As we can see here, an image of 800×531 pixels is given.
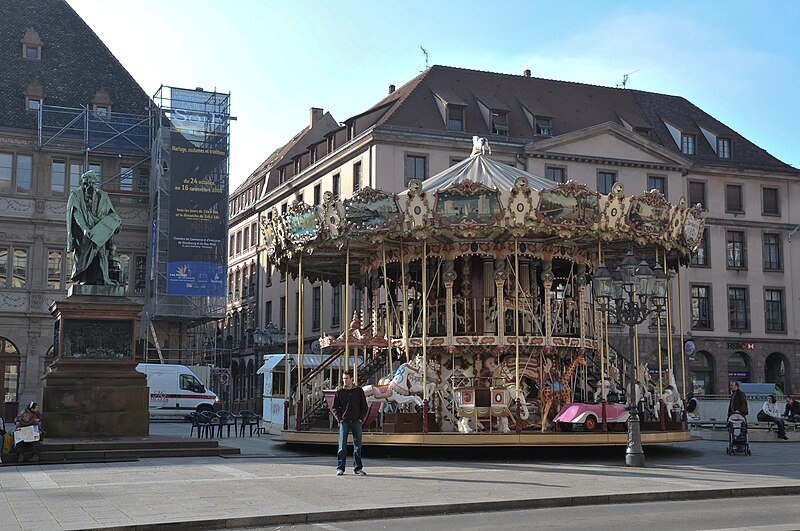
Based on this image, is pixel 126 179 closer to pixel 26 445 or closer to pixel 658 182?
pixel 658 182

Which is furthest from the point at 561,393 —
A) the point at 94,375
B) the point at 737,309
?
the point at 737,309

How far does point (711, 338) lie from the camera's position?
5862 centimetres

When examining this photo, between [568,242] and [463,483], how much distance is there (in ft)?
33.4

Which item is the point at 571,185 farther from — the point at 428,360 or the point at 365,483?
the point at 365,483

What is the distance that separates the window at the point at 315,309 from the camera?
60438mm

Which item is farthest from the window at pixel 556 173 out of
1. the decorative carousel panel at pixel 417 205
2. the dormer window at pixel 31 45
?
the decorative carousel panel at pixel 417 205

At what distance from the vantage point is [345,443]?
686 inches

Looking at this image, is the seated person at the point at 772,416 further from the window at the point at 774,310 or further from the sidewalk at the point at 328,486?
the window at the point at 774,310

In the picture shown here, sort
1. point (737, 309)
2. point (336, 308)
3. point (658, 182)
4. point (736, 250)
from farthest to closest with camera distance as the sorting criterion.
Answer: point (736, 250) < point (737, 309) < point (658, 182) < point (336, 308)

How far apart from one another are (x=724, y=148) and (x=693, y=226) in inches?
1562

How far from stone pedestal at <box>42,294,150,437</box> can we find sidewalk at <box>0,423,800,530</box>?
224cm

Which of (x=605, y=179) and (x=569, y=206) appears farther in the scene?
(x=605, y=179)

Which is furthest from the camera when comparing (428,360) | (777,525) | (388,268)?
(388,268)

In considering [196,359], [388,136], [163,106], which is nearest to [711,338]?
[388,136]
